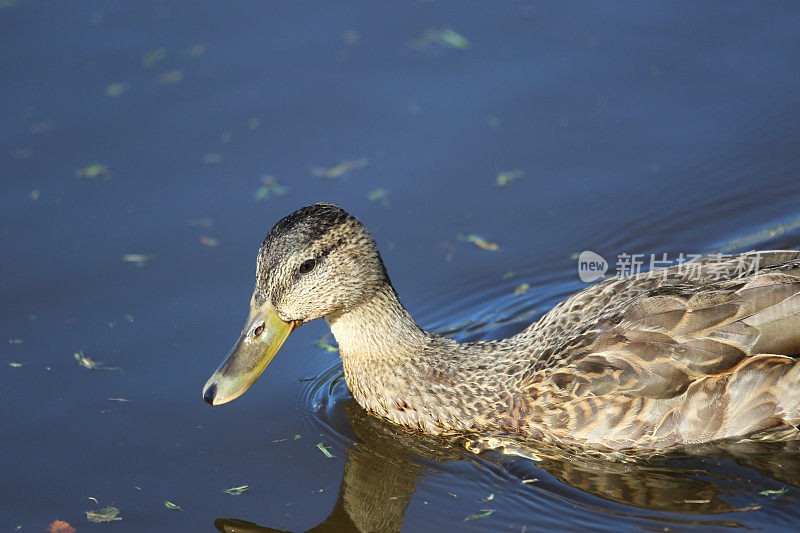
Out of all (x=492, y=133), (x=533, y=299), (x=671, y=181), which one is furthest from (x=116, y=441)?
(x=671, y=181)

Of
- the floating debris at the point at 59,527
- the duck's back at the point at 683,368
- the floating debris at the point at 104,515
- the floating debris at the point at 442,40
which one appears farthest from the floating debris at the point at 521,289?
the floating debris at the point at 59,527

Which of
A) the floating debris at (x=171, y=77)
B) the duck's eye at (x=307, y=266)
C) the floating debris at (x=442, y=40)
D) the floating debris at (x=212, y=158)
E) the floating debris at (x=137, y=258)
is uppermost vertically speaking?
the floating debris at (x=442, y=40)

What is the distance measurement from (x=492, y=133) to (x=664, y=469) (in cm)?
467

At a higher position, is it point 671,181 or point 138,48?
point 138,48

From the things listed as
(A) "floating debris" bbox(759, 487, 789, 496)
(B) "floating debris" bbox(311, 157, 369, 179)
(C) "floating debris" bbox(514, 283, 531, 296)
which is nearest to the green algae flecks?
(B) "floating debris" bbox(311, 157, 369, 179)

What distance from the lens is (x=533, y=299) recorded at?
348 inches

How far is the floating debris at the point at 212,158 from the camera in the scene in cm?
1032

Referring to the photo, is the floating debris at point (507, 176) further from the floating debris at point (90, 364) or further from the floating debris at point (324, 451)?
the floating debris at point (90, 364)

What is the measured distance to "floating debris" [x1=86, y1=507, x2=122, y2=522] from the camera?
6.73 m

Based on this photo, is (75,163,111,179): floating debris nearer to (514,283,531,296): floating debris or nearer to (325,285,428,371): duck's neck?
(325,285,428,371): duck's neck

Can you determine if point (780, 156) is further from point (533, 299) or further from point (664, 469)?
point (664, 469)

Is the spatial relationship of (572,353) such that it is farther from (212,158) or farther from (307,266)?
(212,158)

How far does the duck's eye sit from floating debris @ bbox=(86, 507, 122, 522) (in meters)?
2.08

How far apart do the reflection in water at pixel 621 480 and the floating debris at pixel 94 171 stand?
470cm
